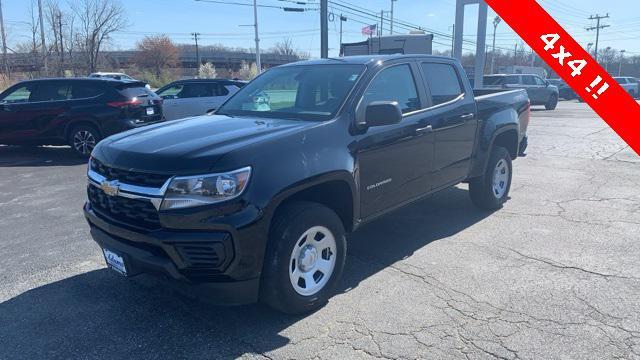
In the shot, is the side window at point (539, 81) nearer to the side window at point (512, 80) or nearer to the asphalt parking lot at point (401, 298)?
the side window at point (512, 80)

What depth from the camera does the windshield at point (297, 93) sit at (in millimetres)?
3910

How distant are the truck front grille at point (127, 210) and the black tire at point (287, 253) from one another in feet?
2.50

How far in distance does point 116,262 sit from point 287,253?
47.4 inches

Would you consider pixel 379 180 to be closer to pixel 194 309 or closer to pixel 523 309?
pixel 523 309

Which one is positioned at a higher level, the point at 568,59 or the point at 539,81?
the point at 568,59

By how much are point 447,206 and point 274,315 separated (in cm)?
352

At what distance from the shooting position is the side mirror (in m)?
3.64

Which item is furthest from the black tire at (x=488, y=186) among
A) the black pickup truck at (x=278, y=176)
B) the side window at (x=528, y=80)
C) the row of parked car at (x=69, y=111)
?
the side window at (x=528, y=80)

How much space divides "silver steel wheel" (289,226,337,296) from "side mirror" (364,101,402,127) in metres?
0.94

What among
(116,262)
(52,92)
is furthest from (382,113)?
(52,92)

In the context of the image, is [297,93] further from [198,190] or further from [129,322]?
[129,322]

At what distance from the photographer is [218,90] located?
43.8 ft

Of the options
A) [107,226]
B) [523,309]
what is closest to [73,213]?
[107,226]

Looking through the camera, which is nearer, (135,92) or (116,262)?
(116,262)
